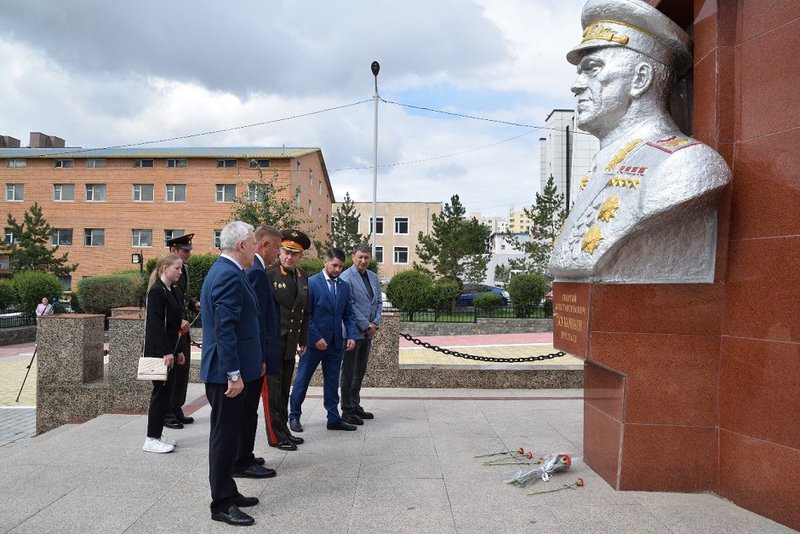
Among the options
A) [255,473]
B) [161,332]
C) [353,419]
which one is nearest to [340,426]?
[353,419]

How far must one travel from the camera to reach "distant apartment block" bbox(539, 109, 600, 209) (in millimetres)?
35656

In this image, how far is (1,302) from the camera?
22812 millimetres

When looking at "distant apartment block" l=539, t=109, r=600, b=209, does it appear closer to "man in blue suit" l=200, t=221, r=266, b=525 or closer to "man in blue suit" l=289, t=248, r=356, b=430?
"man in blue suit" l=289, t=248, r=356, b=430

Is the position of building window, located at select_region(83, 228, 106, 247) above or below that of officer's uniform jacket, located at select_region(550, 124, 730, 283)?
above

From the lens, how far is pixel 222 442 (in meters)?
3.68

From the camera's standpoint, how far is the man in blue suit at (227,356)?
3.65m

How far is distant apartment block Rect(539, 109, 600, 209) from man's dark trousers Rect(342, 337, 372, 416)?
95.8ft

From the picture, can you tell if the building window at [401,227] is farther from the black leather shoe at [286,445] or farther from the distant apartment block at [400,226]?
the black leather shoe at [286,445]

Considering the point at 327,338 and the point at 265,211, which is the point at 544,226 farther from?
the point at 327,338

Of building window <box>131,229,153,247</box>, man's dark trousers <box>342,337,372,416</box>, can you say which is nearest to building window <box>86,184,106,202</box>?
building window <box>131,229,153,247</box>

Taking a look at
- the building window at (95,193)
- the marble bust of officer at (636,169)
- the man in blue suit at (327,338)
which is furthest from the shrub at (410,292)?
the building window at (95,193)

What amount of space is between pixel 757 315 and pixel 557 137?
37.2 meters

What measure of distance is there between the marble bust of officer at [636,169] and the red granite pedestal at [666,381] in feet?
0.49

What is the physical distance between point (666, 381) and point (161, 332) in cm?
413
